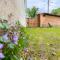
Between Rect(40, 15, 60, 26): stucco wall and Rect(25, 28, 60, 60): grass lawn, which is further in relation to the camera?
Rect(40, 15, 60, 26): stucco wall

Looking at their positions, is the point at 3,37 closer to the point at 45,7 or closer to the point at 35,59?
the point at 35,59

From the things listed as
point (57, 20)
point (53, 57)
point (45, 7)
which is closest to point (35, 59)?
point (53, 57)

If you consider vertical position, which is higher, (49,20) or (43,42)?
(43,42)

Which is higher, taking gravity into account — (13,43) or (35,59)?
(13,43)

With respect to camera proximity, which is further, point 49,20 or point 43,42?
point 49,20

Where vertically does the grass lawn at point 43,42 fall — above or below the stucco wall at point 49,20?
above

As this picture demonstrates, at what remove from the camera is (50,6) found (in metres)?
14.1

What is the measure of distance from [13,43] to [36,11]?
45.7ft

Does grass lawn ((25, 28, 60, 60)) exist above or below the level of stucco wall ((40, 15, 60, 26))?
above

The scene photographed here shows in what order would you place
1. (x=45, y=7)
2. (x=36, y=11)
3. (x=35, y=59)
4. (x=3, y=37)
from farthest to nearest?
(x=36, y=11), (x=45, y=7), (x=35, y=59), (x=3, y=37)

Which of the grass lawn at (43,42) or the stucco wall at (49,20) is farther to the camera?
the stucco wall at (49,20)

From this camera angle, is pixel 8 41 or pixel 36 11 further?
pixel 36 11

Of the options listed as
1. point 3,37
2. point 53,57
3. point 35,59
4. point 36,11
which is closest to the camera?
point 3,37

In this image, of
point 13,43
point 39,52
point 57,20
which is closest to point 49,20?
point 57,20
